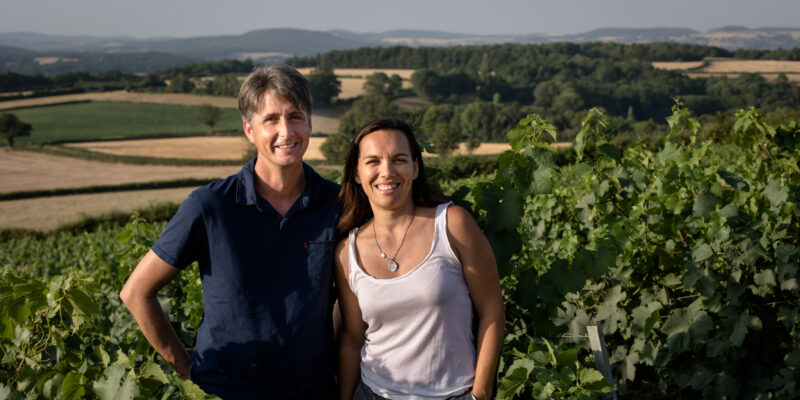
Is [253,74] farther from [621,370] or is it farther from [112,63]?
[112,63]

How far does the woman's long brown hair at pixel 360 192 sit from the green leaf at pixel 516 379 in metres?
0.67

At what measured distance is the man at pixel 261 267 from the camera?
2209 mm

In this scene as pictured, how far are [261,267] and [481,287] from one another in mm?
816

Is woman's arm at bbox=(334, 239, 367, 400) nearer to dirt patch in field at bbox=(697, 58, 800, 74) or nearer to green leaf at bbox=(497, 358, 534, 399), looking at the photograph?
green leaf at bbox=(497, 358, 534, 399)

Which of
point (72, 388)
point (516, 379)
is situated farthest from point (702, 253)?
point (72, 388)

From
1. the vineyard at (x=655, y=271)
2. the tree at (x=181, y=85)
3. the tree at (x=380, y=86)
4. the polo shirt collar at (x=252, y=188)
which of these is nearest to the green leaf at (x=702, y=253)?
the vineyard at (x=655, y=271)

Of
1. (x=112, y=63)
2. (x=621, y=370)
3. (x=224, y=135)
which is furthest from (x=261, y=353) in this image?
(x=112, y=63)

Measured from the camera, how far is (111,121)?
65.2m

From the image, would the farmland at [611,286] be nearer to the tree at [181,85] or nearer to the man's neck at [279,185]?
the man's neck at [279,185]

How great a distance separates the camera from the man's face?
2.22 metres

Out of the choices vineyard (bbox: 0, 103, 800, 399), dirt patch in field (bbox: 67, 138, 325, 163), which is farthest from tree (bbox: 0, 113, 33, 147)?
vineyard (bbox: 0, 103, 800, 399)

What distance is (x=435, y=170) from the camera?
2.70 m

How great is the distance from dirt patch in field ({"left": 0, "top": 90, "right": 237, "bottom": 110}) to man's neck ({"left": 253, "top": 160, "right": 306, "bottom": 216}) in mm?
70487

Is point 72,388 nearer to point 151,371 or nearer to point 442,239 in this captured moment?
point 151,371
